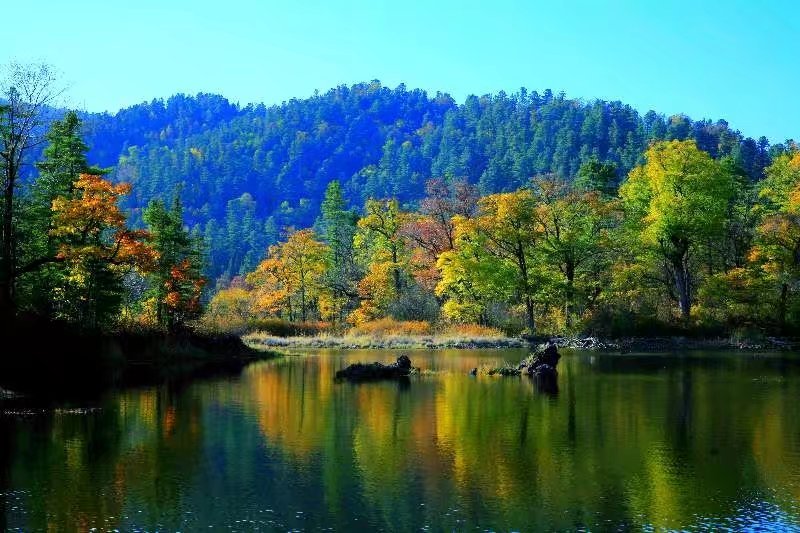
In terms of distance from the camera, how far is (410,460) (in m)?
17.5

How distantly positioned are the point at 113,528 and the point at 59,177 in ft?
108

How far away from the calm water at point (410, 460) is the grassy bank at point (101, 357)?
13.8ft

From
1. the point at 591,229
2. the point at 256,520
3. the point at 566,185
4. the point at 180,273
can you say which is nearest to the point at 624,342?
the point at 591,229

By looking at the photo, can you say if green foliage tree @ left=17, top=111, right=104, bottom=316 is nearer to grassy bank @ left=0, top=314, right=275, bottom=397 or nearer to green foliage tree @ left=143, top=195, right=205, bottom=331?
grassy bank @ left=0, top=314, right=275, bottom=397

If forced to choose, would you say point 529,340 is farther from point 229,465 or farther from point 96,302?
point 229,465

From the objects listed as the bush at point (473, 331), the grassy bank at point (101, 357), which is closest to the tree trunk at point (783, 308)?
the bush at point (473, 331)

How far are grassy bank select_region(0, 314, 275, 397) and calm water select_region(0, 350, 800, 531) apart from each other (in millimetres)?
4208

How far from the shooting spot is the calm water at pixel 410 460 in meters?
13.4

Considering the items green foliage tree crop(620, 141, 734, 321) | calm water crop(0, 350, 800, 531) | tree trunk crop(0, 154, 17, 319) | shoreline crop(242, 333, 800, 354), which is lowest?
calm water crop(0, 350, 800, 531)

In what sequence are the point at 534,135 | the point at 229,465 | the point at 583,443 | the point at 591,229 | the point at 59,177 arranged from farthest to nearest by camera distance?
the point at 534,135
the point at 591,229
the point at 59,177
the point at 583,443
the point at 229,465

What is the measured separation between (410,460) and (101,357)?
2447 centimetres

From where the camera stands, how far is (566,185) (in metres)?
65.8

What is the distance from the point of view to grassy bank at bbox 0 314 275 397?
3120 centimetres

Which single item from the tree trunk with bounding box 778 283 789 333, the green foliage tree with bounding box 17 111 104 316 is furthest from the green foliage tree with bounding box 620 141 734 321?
the green foliage tree with bounding box 17 111 104 316
